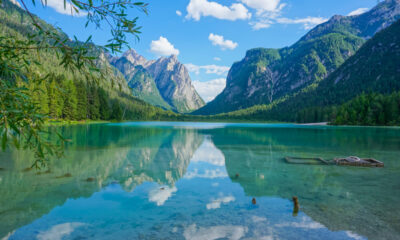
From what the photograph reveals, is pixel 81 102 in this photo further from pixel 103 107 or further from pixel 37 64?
pixel 37 64

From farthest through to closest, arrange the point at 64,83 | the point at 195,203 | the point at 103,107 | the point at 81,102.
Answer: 1. the point at 103,107
2. the point at 81,102
3. the point at 64,83
4. the point at 195,203

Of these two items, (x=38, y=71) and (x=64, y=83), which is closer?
(x=38, y=71)

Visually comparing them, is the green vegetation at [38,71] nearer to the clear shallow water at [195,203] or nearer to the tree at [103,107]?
the clear shallow water at [195,203]

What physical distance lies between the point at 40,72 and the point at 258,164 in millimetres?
22192

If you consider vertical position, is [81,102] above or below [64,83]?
below

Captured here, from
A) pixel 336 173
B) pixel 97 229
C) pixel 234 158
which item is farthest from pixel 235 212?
pixel 234 158

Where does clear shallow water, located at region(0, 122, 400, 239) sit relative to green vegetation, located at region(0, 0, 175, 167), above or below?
below

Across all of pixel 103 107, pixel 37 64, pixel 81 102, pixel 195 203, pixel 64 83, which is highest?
pixel 64 83

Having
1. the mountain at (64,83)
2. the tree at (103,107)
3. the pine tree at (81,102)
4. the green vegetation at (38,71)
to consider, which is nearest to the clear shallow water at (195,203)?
the mountain at (64,83)

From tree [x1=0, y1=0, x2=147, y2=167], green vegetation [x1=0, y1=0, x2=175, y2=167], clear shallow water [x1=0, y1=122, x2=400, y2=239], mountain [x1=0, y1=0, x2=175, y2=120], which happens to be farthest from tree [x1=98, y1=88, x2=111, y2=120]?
tree [x1=0, y1=0, x2=147, y2=167]

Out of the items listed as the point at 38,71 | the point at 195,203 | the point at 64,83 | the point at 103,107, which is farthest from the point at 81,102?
the point at 38,71

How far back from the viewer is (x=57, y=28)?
213 inches

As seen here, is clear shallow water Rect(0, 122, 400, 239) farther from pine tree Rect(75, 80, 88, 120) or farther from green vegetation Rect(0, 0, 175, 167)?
pine tree Rect(75, 80, 88, 120)

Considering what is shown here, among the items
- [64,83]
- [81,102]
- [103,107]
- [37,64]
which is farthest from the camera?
[103,107]
